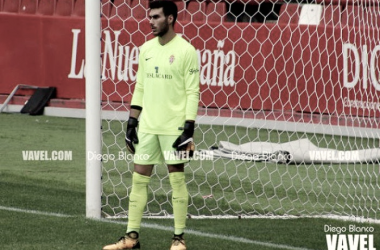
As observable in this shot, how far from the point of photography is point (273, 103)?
15562 mm

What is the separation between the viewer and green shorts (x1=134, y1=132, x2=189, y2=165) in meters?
7.43

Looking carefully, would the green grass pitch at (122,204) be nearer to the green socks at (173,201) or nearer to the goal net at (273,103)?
the goal net at (273,103)

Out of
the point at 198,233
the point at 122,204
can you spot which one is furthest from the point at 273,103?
the point at 198,233

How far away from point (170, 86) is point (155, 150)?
1.51 feet

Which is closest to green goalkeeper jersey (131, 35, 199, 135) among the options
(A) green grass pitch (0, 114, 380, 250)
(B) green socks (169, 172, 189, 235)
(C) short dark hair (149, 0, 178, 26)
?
(C) short dark hair (149, 0, 178, 26)

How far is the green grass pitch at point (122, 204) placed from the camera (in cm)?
778

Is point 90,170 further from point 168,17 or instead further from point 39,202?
point 168,17

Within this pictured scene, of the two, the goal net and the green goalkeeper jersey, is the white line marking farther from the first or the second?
the goal net

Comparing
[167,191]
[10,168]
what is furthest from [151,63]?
[10,168]

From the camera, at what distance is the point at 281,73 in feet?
50.3

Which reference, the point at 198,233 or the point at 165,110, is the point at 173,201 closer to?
the point at 165,110

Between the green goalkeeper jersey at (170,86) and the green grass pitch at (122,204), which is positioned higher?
the green goalkeeper jersey at (170,86)

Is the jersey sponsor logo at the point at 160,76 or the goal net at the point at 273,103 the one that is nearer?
the jersey sponsor logo at the point at 160,76

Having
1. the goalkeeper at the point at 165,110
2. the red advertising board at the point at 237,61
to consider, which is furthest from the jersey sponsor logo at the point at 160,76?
the red advertising board at the point at 237,61
